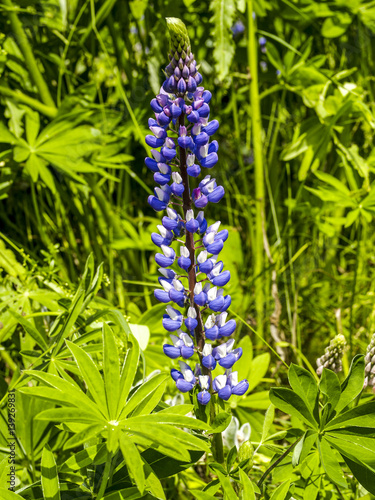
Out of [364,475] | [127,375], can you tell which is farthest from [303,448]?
[127,375]

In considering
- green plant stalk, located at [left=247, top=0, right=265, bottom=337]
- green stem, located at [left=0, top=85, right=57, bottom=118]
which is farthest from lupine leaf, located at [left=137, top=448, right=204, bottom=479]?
green stem, located at [left=0, top=85, right=57, bottom=118]

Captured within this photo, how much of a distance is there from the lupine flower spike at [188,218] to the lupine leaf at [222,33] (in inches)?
31.7

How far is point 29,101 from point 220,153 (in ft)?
3.39

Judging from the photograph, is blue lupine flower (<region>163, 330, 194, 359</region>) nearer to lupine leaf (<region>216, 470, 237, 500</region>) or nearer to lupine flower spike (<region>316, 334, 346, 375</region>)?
lupine leaf (<region>216, 470, 237, 500</region>)

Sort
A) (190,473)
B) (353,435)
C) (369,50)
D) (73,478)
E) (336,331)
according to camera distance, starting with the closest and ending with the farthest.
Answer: (353,435), (73,478), (190,473), (336,331), (369,50)

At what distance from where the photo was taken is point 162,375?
1169mm

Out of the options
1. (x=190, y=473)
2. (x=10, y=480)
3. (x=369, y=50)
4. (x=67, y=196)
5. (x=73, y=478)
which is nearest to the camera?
(x=10, y=480)

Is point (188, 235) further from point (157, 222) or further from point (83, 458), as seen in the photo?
point (157, 222)

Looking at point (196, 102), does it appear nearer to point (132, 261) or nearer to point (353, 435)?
point (353, 435)

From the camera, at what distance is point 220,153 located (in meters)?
2.78

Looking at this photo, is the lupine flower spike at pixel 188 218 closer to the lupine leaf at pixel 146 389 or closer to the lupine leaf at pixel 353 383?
the lupine leaf at pixel 146 389

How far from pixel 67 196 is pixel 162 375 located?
1.38m

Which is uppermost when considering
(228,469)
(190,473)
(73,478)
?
(228,469)

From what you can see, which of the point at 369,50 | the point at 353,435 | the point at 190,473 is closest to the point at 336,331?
the point at 190,473
